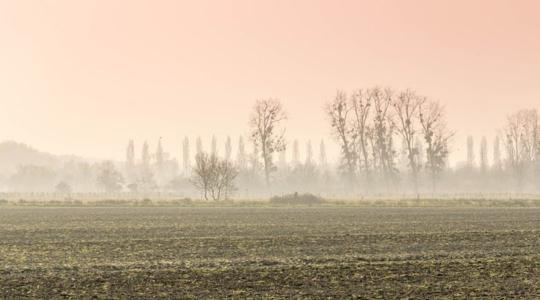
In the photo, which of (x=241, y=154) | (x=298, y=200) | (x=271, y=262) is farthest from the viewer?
(x=241, y=154)

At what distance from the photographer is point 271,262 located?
1769 centimetres

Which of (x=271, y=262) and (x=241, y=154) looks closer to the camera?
(x=271, y=262)

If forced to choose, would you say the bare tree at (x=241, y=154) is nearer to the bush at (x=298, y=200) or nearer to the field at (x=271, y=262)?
the bush at (x=298, y=200)

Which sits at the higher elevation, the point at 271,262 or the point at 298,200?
the point at 298,200

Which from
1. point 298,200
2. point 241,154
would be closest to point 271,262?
point 298,200

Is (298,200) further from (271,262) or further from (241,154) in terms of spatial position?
(241,154)

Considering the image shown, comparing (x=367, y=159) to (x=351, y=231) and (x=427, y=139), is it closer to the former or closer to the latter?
(x=427, y=139)

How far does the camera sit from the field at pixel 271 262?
44.8ft

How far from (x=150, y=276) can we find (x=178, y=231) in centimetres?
1327

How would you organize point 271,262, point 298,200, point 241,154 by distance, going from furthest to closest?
1. point 241,154
2. point 298,200
3. point 271,262

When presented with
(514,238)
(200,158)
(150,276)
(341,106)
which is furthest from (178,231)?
(341,106)

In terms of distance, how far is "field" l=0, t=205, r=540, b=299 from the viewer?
13.6 metres

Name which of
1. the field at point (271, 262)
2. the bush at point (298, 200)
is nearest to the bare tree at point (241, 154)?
the bush at point (298, 200)

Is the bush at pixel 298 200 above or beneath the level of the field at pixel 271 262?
above
